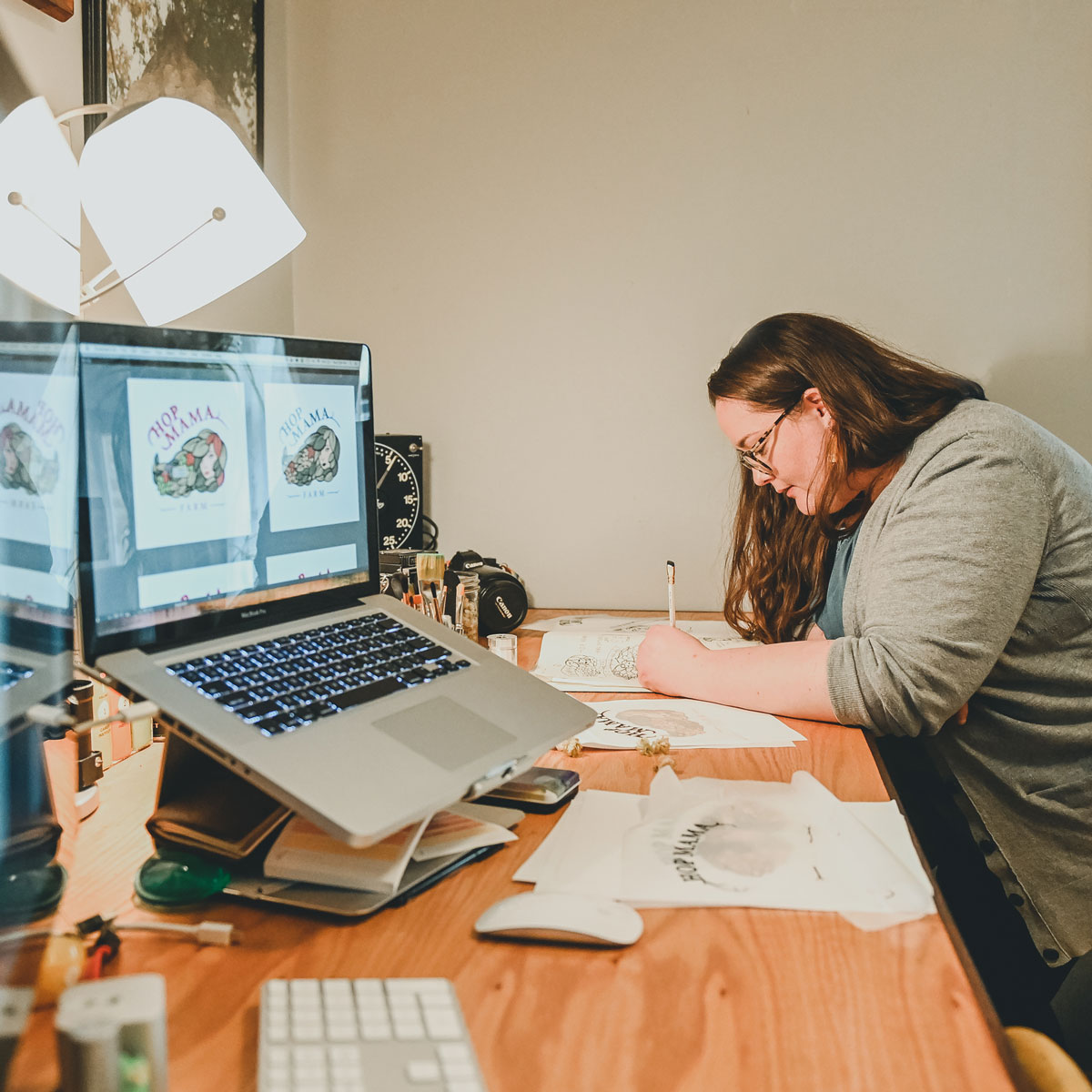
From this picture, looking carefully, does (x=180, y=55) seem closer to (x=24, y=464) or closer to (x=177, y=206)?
(x=177, y=206)

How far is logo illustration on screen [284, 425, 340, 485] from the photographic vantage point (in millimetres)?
885

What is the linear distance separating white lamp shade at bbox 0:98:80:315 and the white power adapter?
730 millimetres

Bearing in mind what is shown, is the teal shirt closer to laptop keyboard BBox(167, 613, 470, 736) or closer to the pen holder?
the pen holder

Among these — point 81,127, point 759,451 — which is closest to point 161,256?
point 81,127

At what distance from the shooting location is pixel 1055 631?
1.18 metres

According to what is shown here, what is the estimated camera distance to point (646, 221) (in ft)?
6.05

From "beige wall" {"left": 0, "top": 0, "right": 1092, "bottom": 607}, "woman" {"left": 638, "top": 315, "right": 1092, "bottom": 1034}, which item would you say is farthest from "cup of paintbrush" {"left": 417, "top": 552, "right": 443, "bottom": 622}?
"beige wall" {"left": 0, "top": 0, "right": 1092, "bottom": 607}

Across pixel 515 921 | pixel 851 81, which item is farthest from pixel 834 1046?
pixel 851 81

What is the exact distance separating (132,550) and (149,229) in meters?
0.51

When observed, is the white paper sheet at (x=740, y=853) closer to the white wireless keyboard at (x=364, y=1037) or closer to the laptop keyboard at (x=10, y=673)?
the white wireless keyboard at (x=364, y=1037)

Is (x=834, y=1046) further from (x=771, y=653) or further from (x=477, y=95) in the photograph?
(x=477, y=95)

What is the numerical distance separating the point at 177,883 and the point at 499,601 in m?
0.95

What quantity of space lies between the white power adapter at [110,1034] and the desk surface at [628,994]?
0.12 feet

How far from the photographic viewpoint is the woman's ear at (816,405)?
1.33 metres
